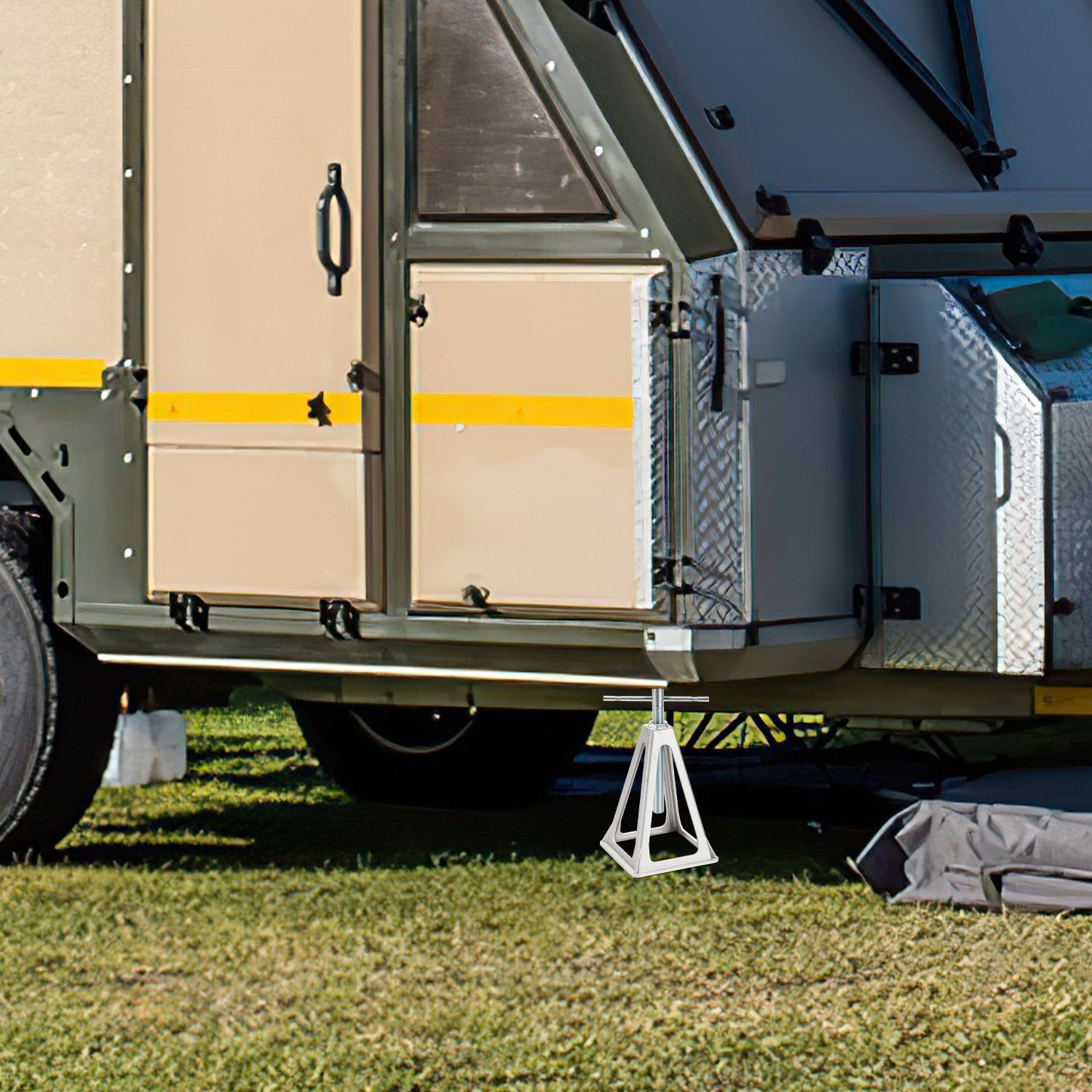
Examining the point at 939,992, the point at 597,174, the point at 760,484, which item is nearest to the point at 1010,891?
the point at 939,992

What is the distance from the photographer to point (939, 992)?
155 inches

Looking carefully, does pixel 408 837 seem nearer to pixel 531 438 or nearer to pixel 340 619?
pixel 340 619

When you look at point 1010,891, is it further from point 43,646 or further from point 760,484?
point 43,646

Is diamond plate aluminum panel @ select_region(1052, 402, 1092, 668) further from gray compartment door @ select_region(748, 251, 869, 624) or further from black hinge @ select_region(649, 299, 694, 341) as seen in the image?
black hinge @ select_region(649, 299, 694, 341)

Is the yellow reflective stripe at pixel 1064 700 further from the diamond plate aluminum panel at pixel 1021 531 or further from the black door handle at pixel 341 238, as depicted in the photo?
the black door handle at pixel 341 238

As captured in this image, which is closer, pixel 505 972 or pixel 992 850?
pixel 505 972

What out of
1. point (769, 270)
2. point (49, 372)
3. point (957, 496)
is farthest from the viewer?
point (49, 372)

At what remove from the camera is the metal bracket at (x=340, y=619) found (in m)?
4.67

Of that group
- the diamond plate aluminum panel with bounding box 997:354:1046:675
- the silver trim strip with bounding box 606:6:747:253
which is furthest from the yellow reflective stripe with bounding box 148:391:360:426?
the diamond plate aluminum panel with bounding box 997:354:1046:675

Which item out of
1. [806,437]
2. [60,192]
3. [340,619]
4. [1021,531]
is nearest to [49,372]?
[60,192]

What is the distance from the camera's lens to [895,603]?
4688 mm

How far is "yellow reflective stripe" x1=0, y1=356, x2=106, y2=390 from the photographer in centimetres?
491

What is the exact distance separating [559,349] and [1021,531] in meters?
1.08

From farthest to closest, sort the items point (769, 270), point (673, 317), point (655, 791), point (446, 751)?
point (446, 751) → point (655, 791) → point (769, 270) → point (673, 317)
